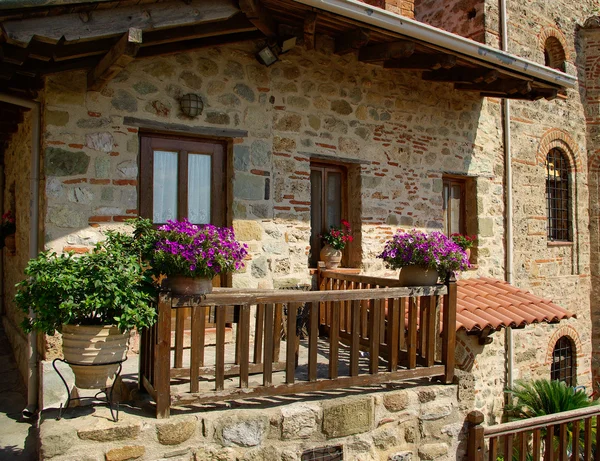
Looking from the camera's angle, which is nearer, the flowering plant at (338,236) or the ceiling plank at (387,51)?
the ceiling plank at (387,51)

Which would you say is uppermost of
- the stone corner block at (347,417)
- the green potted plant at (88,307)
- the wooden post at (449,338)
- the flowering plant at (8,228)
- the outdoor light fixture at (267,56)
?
the outdoor light fixture at (267,56)

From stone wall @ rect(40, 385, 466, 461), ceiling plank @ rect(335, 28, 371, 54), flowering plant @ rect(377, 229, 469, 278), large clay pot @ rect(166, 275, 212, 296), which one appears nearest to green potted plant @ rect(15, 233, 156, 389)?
large clay pot @ rect(166, 275, 212, 296)

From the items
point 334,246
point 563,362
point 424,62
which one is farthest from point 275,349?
point 563,362

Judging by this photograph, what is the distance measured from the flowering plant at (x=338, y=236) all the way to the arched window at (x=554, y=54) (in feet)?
18.6

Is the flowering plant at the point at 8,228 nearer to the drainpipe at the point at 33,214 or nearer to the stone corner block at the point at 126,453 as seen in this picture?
the drainpipe at the point at 33,214

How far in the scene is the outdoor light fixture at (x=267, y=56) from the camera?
213 inches

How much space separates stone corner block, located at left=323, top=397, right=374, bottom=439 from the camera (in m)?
3.82

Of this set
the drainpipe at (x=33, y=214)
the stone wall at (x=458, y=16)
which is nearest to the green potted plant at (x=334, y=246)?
the drainpipe at (x=33, y=214)

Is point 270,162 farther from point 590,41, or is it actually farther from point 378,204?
point 590,41

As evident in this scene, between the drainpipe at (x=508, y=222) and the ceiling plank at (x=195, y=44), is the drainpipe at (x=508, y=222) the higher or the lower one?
the lower one

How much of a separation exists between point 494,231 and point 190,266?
568cm

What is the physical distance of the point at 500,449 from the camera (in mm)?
7172

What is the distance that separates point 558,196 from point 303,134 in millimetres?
5724

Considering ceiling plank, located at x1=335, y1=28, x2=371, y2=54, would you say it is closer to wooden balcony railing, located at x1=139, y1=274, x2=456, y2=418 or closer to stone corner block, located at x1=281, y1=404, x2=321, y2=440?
wooden balcony railing, located at x1=139, y1=274, x2=456, y2=418
